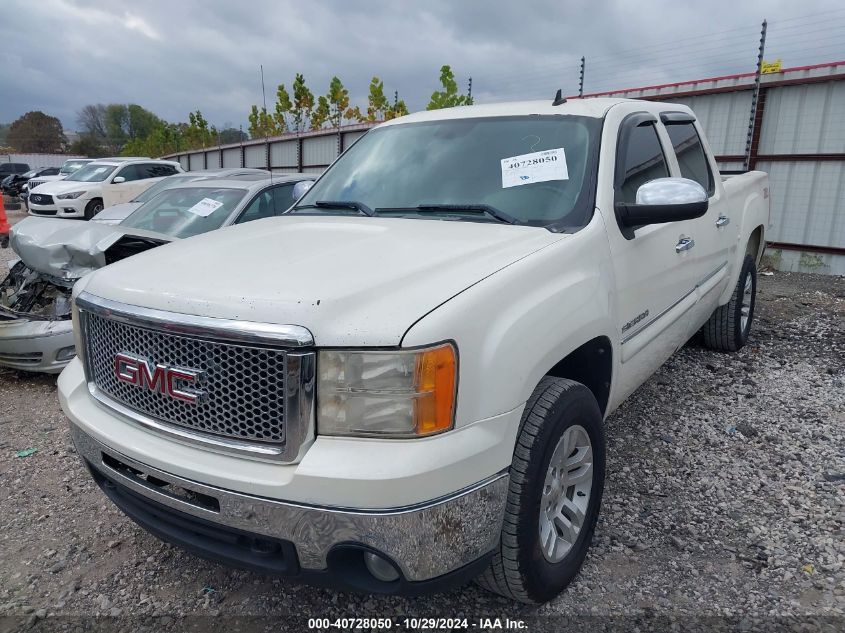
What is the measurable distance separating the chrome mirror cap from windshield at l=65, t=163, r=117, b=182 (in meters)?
16.2

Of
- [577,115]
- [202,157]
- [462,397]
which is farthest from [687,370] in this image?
[202,157]

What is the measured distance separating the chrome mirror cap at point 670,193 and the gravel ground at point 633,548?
4.69 ft

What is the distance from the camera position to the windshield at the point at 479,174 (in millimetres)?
2635

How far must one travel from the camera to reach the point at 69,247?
446cm

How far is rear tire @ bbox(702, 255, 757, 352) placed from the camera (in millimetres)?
4738

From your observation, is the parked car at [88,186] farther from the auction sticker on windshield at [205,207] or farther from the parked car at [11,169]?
the parked car at [11,169]

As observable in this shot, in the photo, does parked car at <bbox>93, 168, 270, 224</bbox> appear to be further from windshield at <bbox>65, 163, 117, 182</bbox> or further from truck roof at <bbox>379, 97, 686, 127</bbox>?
windshield at <bbox>65, 163, 117, 182</bbox>

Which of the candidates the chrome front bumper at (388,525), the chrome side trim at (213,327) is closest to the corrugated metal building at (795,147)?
the chrome front bumper at (388,525)

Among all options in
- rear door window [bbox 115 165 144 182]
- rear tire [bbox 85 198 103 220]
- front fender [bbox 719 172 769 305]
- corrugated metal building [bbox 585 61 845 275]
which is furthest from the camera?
rear door window [bbox 115 165 144 182]

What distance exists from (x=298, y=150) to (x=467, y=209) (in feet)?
61.7

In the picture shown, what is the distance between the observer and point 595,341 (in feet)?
7.93

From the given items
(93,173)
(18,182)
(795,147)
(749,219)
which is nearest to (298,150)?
(93,173)

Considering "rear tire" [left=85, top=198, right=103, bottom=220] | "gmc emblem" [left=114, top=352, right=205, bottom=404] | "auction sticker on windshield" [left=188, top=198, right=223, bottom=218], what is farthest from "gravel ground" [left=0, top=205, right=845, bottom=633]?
"rear tire" [left=85, top=198, right=103, bottom=220]

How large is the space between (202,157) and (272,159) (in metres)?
12.7
